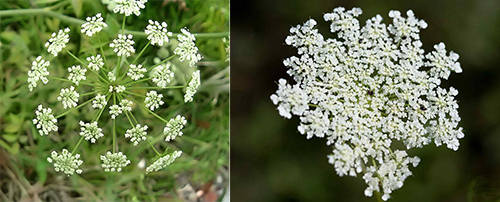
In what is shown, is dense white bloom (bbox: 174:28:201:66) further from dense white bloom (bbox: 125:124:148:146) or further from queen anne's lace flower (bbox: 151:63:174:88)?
dense white bloom (bbox: 125:124:148:146)

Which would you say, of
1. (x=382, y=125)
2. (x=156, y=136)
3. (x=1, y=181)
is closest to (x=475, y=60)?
(x=382, y=125)

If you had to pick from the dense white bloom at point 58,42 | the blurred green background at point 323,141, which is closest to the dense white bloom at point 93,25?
the dense white bloom at point 58,42

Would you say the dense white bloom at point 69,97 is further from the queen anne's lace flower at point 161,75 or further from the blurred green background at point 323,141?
the blurred green background at point 323,141

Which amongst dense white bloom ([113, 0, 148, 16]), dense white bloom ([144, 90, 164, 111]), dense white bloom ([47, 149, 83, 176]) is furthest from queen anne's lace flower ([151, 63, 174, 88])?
dense white bloom ([47, 149, 83, 176])

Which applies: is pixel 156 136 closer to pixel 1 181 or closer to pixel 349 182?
pixel 1 181

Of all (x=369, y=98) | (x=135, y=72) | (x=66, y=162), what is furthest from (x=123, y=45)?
(x=369, y=98)

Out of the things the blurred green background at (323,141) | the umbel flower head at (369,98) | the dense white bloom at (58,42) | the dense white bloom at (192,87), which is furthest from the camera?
the blurred green background at (323,141)
